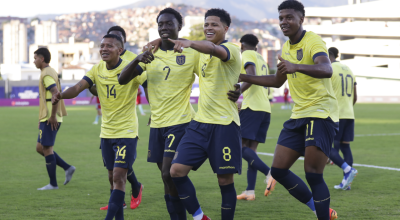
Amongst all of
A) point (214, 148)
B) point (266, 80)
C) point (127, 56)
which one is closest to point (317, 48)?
point (266, 80)

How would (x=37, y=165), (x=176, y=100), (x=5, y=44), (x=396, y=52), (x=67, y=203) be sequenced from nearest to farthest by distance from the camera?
1. (x=176, y=100)
2. (x=67, y=203)
3. (x=37, y=165)
4. (x=396, y=52)
5. (x=5, y=44)

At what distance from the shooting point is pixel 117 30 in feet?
23.1

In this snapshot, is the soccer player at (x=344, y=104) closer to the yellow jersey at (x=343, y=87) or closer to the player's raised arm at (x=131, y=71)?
the yellow jersey at (x=343, y=87)

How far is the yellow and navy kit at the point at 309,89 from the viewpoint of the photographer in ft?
16.1

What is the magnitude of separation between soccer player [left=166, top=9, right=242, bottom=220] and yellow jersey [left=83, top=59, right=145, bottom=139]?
99 centimetres

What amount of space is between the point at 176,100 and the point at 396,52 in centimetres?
6617

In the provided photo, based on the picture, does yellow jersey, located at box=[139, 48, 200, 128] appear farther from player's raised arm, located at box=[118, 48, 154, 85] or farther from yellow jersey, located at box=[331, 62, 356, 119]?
yellow jersey, located at box=[331, 62, 356, 119]

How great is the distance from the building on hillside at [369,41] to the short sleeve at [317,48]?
6178 cm

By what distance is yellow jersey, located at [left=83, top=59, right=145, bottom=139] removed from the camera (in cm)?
562

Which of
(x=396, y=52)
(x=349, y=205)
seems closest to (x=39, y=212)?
(x=349, y=205)

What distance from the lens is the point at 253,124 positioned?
24.4ft

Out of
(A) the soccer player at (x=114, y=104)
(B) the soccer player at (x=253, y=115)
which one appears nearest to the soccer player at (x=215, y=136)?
(A) the soccer player at (x=114, y=104)

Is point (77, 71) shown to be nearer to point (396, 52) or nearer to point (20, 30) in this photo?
point (396, 52)

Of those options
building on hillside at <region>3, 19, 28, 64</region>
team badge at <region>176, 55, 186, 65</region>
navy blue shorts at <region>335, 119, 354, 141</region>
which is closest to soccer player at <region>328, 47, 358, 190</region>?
navy blue shorts at <region>335, 119, 354, 141</region>
